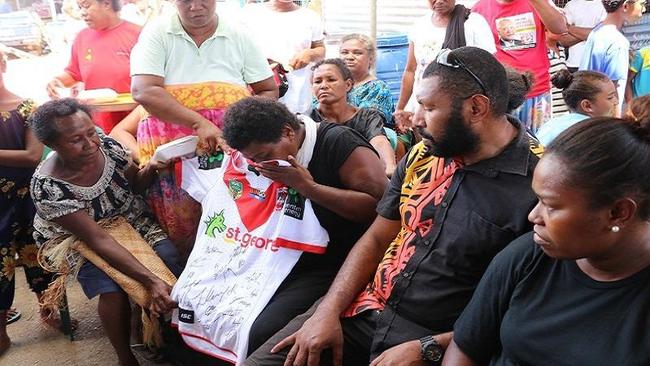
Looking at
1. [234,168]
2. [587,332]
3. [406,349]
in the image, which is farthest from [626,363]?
[234,168]

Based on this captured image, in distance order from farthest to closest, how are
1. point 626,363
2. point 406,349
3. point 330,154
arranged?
point 330,154, point 406,349, point 626,363

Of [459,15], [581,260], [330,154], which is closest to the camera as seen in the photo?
[581,260]

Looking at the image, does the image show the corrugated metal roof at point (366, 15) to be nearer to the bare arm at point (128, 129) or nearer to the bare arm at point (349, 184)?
the bare arm at point (128, 129)

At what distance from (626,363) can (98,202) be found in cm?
236

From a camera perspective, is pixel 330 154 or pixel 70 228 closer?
pixel 330 154

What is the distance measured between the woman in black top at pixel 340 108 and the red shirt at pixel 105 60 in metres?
1.21

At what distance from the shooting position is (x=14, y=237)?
3.11 meters

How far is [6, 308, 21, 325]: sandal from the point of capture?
11.0 feet

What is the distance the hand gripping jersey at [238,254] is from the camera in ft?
7.46

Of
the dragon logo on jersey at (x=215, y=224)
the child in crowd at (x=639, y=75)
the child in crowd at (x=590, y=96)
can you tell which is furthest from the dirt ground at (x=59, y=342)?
the child in crowd at (x=639, y=75)

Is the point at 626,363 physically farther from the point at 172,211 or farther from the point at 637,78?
the point at 637,78

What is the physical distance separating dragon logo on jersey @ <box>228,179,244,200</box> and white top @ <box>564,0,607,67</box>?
3525 mm

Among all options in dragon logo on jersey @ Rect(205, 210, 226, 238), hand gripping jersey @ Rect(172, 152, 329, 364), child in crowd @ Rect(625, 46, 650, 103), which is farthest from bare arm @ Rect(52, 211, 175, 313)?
child in crowd @ Rect(625, 46, 650, 103)

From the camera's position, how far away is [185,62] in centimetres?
273
